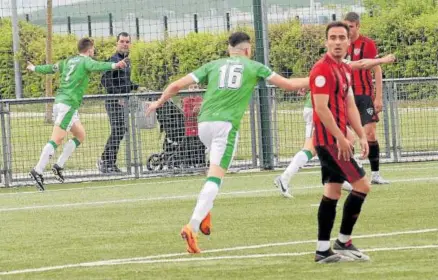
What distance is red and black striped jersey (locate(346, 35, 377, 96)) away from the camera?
16.0 metres

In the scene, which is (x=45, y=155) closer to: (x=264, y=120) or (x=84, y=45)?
(x=84, y=45)

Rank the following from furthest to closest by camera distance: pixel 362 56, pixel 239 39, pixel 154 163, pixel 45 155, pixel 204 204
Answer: pixel 154 163 → pixel 45 155 → pixel 362 56 → pixel 239 39 → pixel 204 204

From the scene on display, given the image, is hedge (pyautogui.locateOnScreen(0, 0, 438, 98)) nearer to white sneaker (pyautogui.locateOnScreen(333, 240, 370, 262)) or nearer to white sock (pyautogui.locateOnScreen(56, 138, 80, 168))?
white sock (pyautogui.locateOnScreen(56, 138, 80, 168))

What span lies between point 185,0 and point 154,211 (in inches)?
355

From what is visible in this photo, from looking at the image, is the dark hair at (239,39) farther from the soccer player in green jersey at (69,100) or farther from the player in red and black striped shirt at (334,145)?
the soccer player in green jersey at (69,100)

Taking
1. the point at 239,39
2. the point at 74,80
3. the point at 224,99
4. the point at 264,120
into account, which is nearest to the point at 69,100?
the point at 74,80

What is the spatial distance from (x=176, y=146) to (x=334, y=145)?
10.5 metres

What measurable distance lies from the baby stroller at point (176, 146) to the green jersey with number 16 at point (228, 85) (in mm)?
8672

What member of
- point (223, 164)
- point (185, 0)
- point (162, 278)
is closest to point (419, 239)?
point (223, 164)

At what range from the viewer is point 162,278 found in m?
9.55

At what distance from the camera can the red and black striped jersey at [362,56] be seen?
52.4 feet

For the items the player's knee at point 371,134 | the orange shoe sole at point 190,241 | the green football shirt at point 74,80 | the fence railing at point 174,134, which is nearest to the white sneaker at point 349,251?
the orange shoe sole at point 190,241

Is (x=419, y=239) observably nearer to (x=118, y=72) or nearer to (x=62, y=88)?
(x=62, y=88)

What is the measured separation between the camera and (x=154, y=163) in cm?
2066
